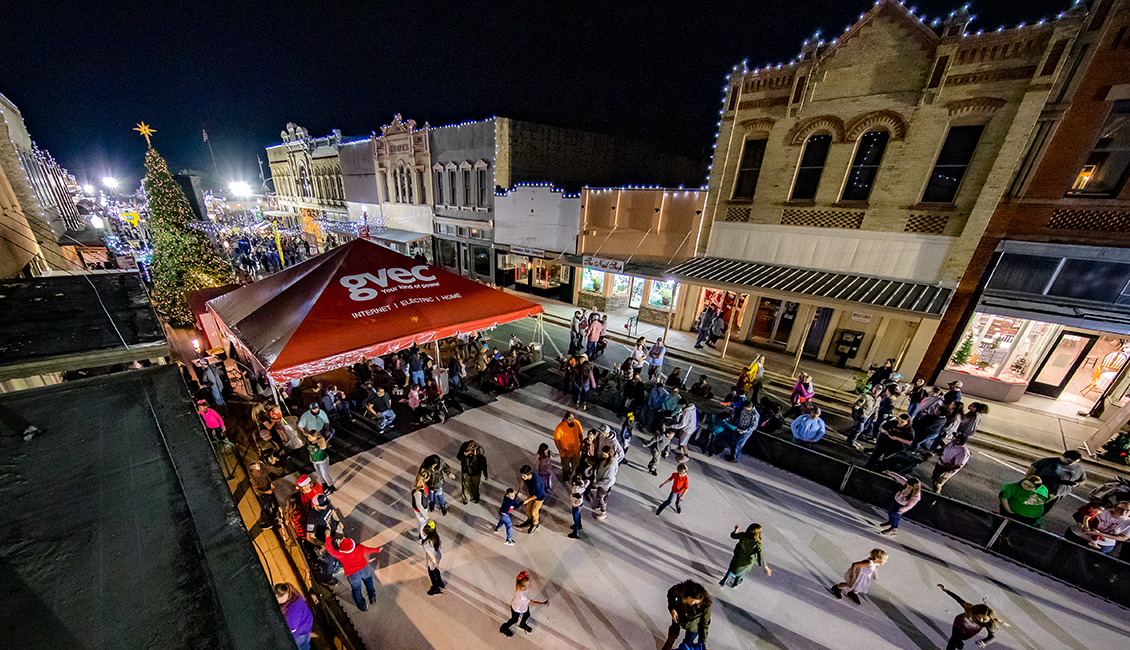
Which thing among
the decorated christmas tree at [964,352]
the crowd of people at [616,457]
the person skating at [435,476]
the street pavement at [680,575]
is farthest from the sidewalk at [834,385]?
the person skating at [435,476]

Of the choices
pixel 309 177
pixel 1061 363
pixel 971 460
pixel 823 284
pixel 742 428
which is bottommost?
pixel 971 460

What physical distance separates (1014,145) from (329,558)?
17.9 m

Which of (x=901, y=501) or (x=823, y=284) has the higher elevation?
(x=823, y=284)

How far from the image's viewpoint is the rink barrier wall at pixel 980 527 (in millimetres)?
5934

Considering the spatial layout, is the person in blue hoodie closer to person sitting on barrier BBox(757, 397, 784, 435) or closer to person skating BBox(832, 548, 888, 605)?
person sitting on barrier BBox(757, 397, 784, 435)

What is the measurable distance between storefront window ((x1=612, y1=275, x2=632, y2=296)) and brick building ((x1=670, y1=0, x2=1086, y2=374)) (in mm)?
4476

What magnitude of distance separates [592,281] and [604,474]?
13559 millimetres

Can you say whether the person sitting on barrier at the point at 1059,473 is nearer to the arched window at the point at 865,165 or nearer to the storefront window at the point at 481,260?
the arched window at the point at 865,165

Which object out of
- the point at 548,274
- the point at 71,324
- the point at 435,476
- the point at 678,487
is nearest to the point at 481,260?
the point at 548,274

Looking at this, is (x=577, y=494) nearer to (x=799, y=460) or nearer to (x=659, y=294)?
(x=799, y=460)

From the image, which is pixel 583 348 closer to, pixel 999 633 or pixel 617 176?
pixel 999 633

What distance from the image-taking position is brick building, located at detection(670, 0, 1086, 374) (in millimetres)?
9711

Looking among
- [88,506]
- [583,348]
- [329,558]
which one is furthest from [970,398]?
[88,506]

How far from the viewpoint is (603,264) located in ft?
52.7
